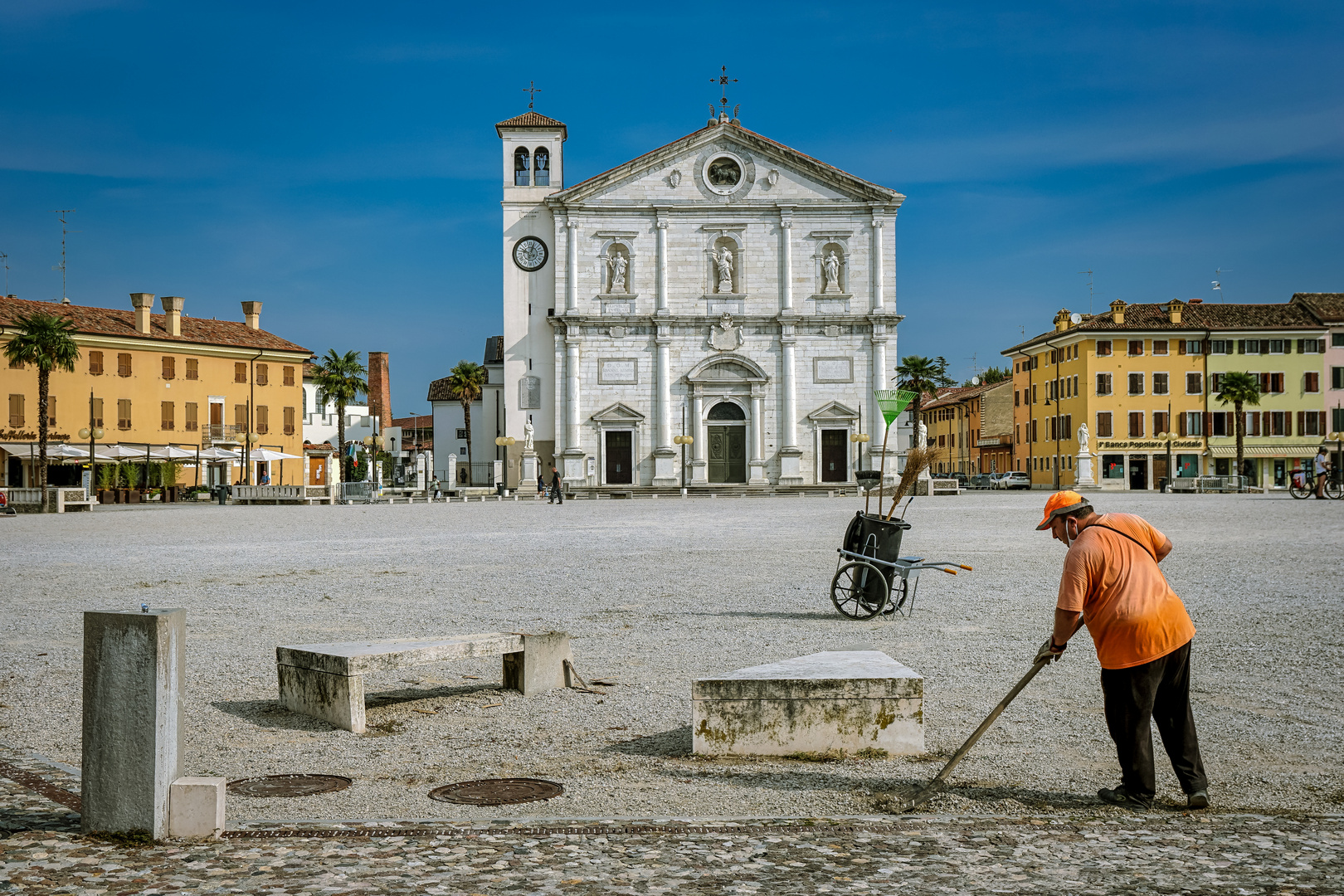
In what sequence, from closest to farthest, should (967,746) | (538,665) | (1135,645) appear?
(1135,645)
(967,746)
(538,665)

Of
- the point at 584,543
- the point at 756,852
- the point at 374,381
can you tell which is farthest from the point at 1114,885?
the point at 374,381

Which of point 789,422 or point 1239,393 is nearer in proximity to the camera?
point 789,422

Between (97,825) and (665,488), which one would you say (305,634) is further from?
(665,488)

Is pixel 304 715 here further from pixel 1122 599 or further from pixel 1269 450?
pixel 1269 450

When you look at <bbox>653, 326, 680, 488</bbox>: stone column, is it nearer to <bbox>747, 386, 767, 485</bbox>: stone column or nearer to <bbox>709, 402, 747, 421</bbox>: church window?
<bbox>709, 402, 747, 421</bbox>: church window

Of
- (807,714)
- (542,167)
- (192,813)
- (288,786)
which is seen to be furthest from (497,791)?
(542,167)

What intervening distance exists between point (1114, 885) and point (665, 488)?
5042 centimetres

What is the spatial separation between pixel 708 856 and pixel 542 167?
184 ft

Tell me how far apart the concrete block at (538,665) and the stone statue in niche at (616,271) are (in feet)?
160

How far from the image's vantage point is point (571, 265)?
55.2m

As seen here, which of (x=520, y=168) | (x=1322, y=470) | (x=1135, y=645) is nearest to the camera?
(x=1135, y=645)

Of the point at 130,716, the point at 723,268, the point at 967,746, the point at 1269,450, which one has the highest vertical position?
the point at 723,268

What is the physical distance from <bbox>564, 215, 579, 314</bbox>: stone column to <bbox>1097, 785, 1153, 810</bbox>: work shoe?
51150 millimetres

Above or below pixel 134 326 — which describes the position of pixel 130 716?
below
